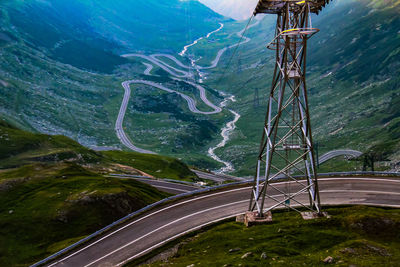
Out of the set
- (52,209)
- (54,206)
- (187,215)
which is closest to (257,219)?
(187,215)

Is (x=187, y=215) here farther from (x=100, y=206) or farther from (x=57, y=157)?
(x=57, y=157)

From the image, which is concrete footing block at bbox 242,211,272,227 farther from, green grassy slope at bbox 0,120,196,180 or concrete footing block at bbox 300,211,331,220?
green grassy slope at bbox 0,120,196,180

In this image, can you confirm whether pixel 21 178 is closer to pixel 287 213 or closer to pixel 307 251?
pixel 287 213

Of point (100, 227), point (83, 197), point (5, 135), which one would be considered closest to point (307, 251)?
point (100, 227)

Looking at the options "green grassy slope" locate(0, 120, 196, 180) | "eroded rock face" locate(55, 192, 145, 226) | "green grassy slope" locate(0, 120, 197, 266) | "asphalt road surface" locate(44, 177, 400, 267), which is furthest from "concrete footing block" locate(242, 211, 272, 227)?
"green grassy slope" locate(0, 120, 196, 180)

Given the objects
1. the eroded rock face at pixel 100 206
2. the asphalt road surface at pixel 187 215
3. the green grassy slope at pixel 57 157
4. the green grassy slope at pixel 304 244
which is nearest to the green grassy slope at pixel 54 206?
the eroded rock face at pixel 100 206
